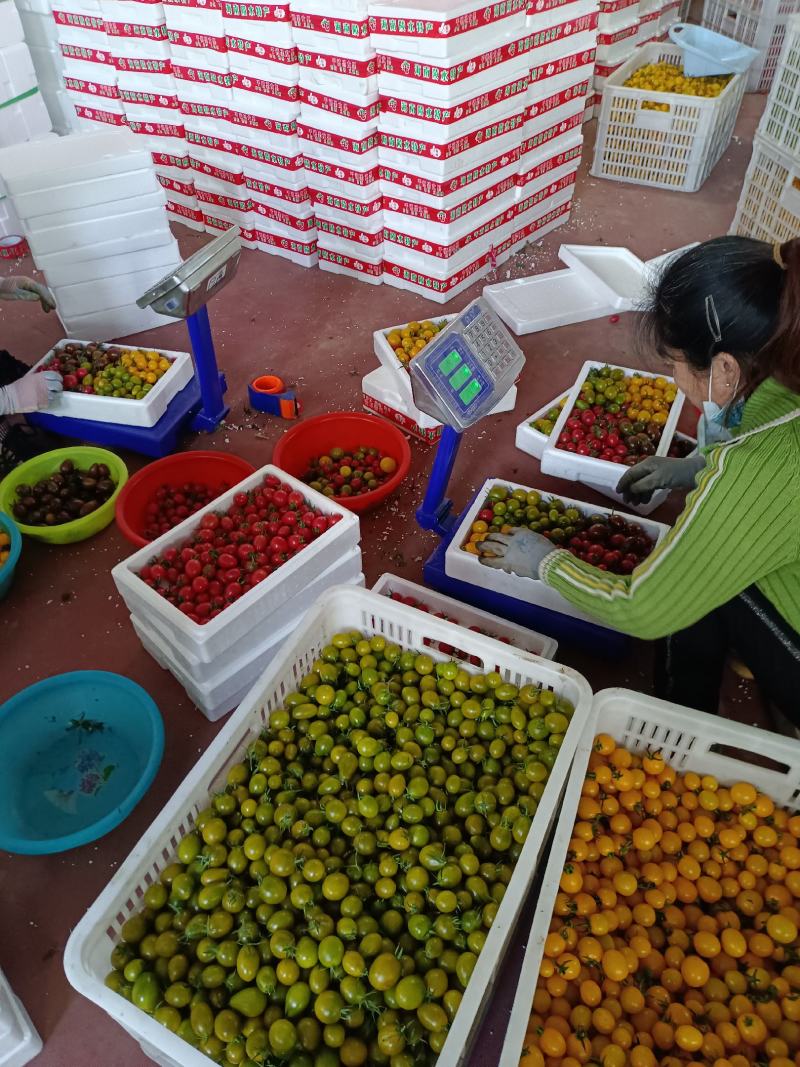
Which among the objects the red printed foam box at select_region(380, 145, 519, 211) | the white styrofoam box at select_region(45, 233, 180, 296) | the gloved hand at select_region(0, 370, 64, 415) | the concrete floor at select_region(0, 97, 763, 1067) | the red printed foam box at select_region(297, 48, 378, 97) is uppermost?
the red printed foam box at select_region(297, 48, 378, 97)

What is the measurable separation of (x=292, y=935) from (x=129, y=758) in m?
0.91

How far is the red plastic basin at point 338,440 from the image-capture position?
2.79 meters

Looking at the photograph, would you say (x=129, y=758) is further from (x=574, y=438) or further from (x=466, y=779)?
(x=574, y=438)

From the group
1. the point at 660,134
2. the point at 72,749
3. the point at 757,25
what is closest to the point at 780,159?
the point at 660,134

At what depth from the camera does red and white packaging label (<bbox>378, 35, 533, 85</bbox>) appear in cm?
317

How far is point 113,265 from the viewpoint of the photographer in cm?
350

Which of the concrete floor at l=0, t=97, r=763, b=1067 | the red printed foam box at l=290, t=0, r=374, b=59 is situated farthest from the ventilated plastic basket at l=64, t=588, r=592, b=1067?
the red printed foam box at l=290, t=0, r=374, b=59

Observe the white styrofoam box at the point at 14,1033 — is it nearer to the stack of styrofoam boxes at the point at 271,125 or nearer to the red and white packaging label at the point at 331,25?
the red and white packaging label at the point at 331,25

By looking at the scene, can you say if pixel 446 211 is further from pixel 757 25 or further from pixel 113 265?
pixel 757 25

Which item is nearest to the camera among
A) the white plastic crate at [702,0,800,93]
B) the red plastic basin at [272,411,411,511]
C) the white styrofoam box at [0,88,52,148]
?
the red plastic basin at [272,411,411,511]

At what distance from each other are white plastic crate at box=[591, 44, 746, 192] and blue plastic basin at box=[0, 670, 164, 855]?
4.79 metres

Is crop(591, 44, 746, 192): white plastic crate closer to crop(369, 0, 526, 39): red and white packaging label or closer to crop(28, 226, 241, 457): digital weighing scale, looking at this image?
crop(369, 0, 526, 39): red and white packaging label

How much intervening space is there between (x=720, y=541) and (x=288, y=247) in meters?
3.60

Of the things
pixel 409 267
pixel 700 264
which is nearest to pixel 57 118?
pixel 409 267
